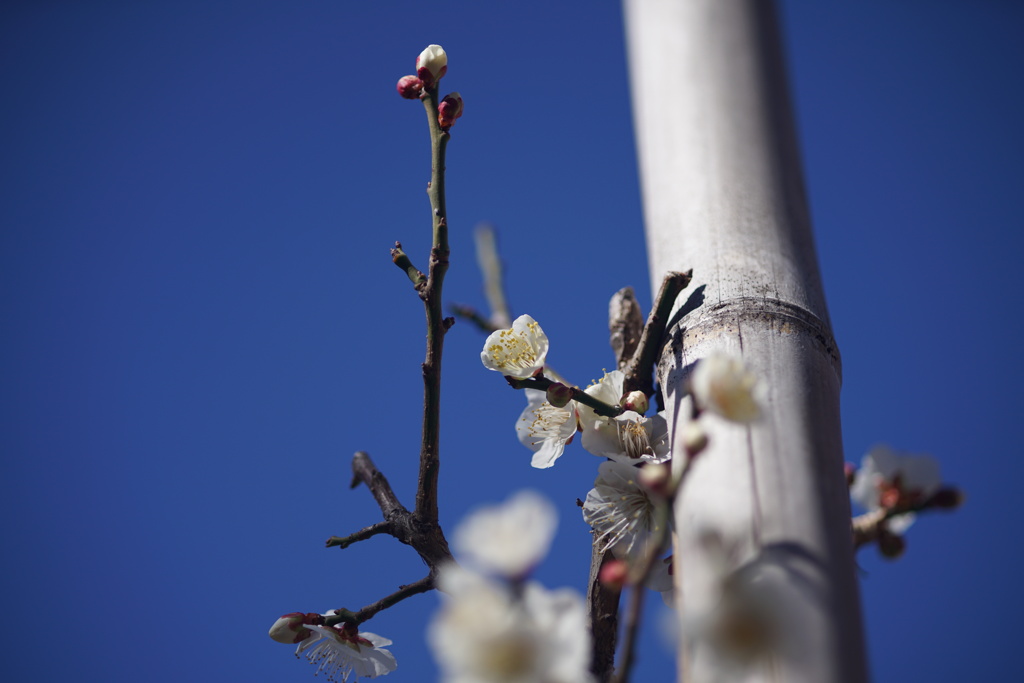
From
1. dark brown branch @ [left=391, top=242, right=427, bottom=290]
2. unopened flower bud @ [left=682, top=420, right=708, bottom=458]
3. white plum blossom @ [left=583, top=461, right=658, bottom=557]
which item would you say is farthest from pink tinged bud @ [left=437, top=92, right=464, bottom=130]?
unopened flower bud @ [left=682, top=420, right=708, bottom=458]

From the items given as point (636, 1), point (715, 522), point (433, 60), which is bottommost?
point (715, 522)

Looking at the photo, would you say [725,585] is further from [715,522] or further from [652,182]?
[652,182]

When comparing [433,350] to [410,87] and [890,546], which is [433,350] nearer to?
[410,87]

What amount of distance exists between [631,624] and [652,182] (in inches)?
20.8

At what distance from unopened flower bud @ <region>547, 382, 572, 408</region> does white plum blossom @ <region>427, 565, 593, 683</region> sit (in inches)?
14.8

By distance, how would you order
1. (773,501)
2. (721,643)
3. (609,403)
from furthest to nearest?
(609,403) → (773,501) → (721,643)

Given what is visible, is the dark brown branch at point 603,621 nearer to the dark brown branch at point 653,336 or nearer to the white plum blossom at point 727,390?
the dark brown branch at point 653,336

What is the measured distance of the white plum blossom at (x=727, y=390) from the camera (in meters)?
0.58

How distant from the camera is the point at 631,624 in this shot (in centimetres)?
53

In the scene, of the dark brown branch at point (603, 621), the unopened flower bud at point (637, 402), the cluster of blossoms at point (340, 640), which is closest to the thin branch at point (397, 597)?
the cluster of blossoms at point (340, 640)

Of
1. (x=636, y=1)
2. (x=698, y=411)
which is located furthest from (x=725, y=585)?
(x=636, y=1)

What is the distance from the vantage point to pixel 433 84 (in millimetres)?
984

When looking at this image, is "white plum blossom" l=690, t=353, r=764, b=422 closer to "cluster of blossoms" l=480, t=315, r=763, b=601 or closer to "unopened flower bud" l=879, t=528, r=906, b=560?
"cluster of blossoms" l=480, t=315, r=763, b=601

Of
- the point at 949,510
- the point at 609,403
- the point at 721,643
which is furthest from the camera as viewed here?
the point at 609,403
